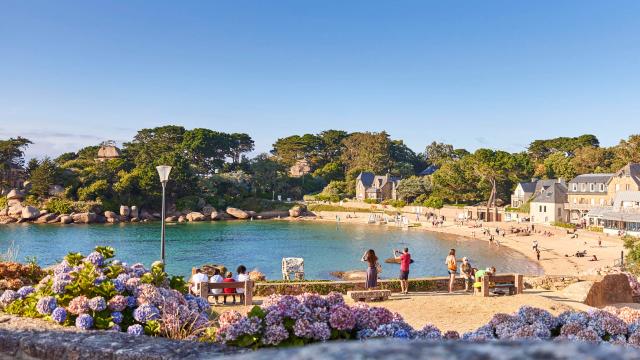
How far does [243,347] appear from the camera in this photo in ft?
18.1

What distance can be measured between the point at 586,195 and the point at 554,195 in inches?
166

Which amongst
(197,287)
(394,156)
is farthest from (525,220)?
(197,287)

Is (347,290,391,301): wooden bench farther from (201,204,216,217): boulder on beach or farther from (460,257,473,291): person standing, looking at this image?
(201,204,216,217): boulder on beach

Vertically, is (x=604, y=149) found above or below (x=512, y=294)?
above

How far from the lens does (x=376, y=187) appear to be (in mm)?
95812

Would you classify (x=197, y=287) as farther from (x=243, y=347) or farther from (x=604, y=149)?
(x=604, y=149)

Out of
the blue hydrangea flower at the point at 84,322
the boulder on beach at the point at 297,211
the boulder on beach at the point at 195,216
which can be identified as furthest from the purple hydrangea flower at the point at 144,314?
the boulder on beach at the point at 297,211

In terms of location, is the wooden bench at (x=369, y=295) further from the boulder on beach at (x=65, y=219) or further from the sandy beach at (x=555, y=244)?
the boulder on beach at (x=65, y=219)

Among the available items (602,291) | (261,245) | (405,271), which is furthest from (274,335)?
(261,245)

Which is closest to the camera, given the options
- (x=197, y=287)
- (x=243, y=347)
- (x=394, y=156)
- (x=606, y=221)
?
(x=243, y=347)

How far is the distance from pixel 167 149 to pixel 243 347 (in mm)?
97027

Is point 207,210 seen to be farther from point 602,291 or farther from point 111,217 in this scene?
point 602,291

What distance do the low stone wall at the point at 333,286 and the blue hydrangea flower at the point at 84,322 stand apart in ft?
32.0

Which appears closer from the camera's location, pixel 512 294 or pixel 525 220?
pixel 512 294
